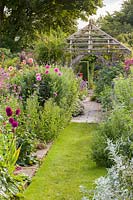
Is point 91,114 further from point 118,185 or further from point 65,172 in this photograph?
point 118,185

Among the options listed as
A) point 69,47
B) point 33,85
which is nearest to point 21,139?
point 33,85

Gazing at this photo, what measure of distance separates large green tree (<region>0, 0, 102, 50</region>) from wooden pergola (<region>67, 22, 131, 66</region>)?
622 cm

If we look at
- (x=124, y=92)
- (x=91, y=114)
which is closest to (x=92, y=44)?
(x=91, y=114)

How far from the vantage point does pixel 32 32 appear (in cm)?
2284

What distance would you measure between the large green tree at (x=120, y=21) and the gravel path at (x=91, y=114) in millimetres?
17869

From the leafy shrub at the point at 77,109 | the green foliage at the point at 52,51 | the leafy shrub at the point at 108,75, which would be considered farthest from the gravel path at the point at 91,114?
the green foliage at the point at 52,51

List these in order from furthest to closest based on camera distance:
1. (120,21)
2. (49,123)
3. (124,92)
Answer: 1. (120,21)
2. (49,123)
3. (124,92)

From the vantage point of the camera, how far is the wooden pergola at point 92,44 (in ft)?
49.0

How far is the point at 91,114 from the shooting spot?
1034 cm

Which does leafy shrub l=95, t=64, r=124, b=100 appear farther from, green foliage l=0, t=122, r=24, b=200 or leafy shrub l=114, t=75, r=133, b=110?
green foliage l=0, t=122, r=24, b=200

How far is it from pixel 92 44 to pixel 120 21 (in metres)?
17.7

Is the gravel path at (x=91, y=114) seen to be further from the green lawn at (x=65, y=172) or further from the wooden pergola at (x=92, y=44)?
the wooden pergola at (x=92, y=44)

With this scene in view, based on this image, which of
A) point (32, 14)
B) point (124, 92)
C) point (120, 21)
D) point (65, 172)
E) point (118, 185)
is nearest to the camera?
point (118, 185)

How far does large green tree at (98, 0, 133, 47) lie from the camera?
29688mm
